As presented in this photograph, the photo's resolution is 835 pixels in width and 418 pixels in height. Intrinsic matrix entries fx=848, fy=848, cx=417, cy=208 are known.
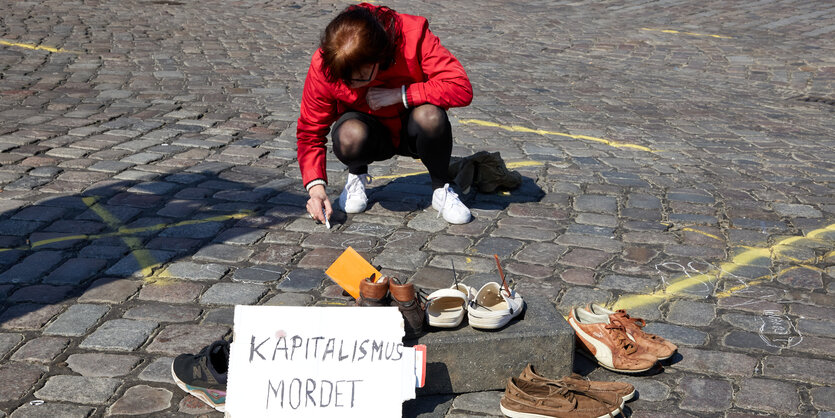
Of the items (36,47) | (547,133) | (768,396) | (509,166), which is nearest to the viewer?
(768,396)

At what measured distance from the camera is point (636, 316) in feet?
11.9

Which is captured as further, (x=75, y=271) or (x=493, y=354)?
(x=75, y=271)

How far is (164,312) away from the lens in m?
3.54

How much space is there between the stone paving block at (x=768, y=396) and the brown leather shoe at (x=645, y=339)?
279 millimetres

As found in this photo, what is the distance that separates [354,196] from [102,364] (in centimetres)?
203

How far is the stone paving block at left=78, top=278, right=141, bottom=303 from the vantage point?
3.63 meters

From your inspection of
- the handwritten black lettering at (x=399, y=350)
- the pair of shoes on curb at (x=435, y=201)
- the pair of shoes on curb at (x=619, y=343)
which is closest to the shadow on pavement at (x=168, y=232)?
the pair of shoes on curb at (x=435, y=201)

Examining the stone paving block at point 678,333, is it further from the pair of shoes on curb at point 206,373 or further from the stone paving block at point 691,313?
the pair of shoes on curb at point 206,373

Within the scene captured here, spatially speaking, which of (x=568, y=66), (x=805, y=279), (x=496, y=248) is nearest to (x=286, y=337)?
(x=496, y=248)

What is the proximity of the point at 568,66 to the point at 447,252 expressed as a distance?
6.04m

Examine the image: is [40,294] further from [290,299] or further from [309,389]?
[309,389]

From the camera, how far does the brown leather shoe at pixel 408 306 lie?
2832 mm

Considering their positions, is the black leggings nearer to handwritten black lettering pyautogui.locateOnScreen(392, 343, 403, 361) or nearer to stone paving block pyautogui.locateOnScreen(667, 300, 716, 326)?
stone paving block pyautogui.locateOnScreen(667, 300, 716, 326)

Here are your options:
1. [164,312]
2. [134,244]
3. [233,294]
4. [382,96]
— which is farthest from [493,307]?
[134,244]
